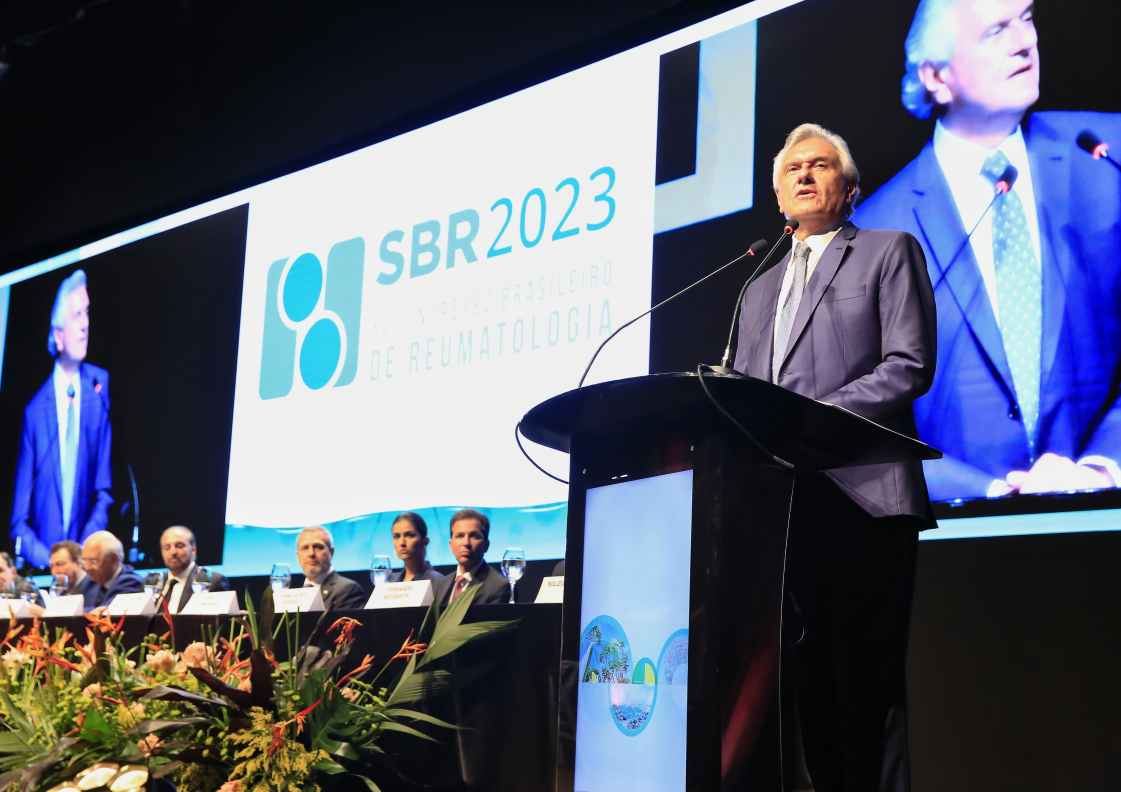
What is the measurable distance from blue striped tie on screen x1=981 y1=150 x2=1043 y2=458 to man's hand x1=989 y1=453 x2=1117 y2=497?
53mm

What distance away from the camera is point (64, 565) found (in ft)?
20.1

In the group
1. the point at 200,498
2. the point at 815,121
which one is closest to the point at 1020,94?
the point at 815,121

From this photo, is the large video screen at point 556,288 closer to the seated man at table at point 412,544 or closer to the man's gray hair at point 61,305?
the man's gray hair at point 61,305

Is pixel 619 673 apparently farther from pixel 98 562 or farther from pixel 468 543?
pixel 98 562

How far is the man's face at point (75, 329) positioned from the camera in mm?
7406

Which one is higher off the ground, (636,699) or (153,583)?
(153,583)


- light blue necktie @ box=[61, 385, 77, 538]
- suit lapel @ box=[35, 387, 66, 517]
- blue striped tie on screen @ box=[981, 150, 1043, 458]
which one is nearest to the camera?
blue striped tie on screen @ box=[981, 150, 1043, 458]

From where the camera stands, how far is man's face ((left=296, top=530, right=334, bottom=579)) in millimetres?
4992

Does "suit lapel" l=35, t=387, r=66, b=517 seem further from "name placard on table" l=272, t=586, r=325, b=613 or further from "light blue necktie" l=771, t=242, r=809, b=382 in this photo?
"light blue necktie" l=771, t=242, r=809, b=382

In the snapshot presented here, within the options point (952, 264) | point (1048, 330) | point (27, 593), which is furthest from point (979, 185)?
point (27, 593)

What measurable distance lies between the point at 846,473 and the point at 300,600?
1.82m

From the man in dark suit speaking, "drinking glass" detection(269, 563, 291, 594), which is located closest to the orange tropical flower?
the man in dark suit speaking

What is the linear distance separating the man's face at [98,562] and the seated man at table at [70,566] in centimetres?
38

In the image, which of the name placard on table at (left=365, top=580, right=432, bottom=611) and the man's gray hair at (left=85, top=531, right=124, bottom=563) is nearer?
the name placard on table at (left=365, top=580, right=432, bottom=611)
